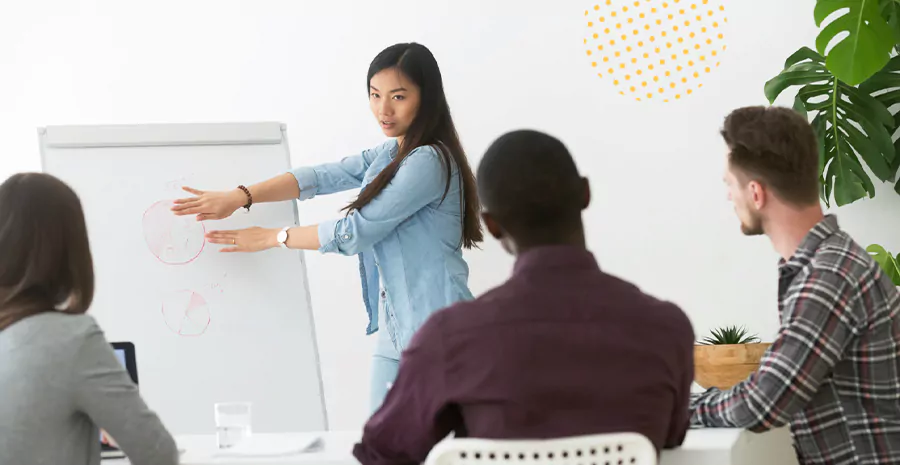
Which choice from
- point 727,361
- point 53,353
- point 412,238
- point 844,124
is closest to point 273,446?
point 53,353

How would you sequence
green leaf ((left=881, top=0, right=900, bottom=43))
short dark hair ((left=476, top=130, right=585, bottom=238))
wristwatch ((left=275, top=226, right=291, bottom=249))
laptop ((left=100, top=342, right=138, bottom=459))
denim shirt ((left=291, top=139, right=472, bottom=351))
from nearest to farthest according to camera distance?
short dark hair ((left=476, top=130, right=585, bottom=238)), laptop ((left=100, top=342, right=138, bottom=459)), denim shirt ((left=291, top=139, right=472, bottom=351)), wristwatch ((left=275, top=226, right=291, bottom=249)), green leaf ((left=881, top=0, right=900, bottom=43))

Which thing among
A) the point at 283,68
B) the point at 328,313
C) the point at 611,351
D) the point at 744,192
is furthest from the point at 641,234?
the point at 611,351

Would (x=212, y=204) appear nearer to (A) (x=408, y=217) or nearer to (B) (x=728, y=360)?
(A) (x=408, y=217)

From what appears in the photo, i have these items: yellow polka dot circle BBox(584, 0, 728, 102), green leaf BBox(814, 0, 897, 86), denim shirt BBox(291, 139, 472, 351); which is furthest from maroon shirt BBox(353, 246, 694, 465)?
yellow polka dot circle BBox(584, 0, 728, 102)

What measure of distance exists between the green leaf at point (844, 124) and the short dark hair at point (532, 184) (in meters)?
1.88

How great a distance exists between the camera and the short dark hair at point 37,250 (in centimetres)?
161

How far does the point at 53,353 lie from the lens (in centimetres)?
156

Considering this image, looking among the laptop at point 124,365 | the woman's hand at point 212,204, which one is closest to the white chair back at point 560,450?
the laptop at point 124,365

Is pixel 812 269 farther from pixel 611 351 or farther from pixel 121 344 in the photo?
pixel 121 344

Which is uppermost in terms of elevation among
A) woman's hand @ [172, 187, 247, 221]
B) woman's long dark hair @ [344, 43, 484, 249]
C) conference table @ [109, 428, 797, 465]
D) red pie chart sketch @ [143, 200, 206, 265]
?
woman's long dark hair @ [344, 43, 484, 249]

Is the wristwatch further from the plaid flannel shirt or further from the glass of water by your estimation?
the plaid flannel shirt

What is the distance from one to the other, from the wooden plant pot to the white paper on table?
0.84 m

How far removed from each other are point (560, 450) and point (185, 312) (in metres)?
1.70

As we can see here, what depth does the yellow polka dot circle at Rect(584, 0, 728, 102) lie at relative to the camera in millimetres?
3398
